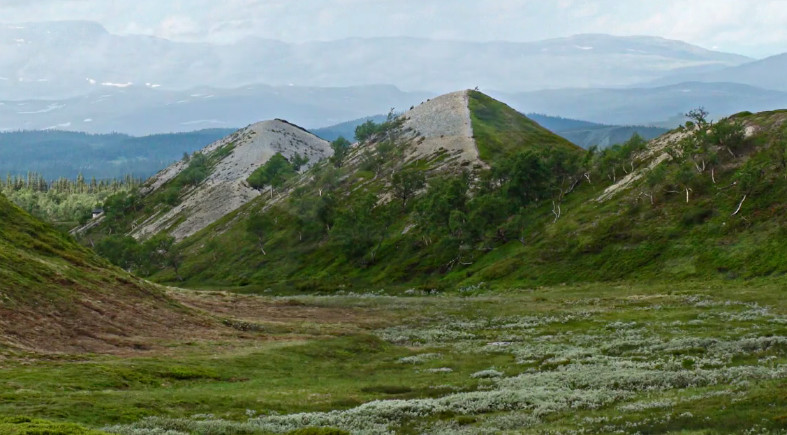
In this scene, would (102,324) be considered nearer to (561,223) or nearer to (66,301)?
(66,301)

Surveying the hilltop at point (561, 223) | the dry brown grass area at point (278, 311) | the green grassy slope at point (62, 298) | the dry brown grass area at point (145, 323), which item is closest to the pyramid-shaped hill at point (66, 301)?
the green grassy slope at point (62, 298)

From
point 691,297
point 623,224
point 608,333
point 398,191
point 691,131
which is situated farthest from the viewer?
point 398,191

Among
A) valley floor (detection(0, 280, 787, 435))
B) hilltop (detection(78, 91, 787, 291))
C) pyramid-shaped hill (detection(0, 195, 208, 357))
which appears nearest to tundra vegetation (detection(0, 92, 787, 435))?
valley floor (detection(0, 280, 787, 435))

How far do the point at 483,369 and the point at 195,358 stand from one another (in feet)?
74.8

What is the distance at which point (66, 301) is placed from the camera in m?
63.0

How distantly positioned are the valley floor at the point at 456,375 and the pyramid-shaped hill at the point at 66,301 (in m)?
4.26

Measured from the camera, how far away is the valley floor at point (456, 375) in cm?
2931

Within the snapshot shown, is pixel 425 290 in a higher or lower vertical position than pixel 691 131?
lower

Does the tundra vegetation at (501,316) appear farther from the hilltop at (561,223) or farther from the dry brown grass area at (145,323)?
the dry brown grass area at (145,323)

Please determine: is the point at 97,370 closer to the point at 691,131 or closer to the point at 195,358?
the point at 195,358

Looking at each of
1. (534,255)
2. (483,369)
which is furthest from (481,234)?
(483,369)

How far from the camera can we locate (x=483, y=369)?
49562 millimetres

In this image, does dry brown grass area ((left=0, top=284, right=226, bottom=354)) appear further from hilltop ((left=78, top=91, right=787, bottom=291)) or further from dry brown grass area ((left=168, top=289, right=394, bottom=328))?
hilltop ((left=78, top=91, right=787, bottom=291))

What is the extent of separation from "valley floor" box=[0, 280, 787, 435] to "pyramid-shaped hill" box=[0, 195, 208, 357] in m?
4.26
